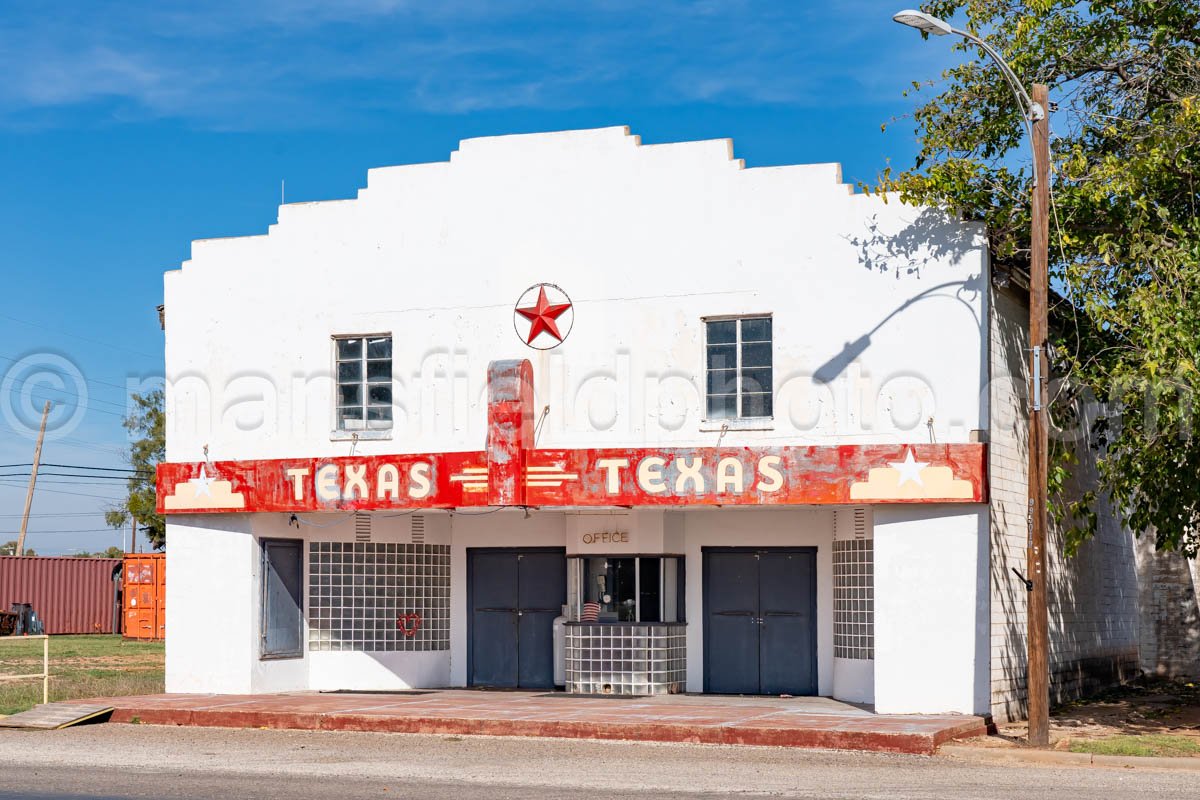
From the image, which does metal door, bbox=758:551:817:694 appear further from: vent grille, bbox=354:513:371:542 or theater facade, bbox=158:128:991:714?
vent grille, bbox=354:513:371:542

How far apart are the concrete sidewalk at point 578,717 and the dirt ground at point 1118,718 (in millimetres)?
949

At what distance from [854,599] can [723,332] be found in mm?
4054

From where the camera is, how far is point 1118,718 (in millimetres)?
19484

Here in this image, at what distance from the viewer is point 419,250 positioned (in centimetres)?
2080

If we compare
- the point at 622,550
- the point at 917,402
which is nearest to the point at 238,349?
the point at 622,550

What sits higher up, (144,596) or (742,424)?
(742,424)

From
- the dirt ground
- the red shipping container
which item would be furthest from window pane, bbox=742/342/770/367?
the red shipping container

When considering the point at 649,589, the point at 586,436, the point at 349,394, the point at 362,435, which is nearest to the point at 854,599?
the point at 649,589

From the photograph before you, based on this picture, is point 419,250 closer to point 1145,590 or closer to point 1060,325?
point 1060,325

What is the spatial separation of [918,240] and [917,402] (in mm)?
1972

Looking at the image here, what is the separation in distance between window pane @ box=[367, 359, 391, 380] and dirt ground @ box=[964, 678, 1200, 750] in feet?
30.3

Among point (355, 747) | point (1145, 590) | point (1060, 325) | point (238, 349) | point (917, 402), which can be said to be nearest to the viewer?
point (355, 747)

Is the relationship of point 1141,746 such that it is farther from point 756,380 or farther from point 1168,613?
point 1168,613

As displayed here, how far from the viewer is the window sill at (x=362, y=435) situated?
20.8m
